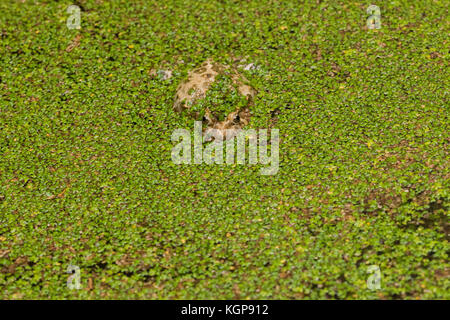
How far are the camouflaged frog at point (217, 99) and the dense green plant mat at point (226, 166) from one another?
21 centimetres

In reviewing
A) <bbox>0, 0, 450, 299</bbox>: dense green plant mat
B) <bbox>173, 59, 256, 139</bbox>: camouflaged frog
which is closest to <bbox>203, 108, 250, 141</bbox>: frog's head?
<bbox>173, 59, 256, 139</bbox>: camouflaged frog

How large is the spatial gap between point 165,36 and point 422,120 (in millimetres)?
4270

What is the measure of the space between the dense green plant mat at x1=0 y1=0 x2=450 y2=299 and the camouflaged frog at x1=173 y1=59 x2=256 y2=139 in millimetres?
213

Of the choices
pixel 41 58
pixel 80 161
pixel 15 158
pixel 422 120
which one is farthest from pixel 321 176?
pixel 41 58

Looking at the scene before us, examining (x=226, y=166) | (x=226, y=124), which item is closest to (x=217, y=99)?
(x=226, y=124)

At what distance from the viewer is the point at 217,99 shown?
8.94m

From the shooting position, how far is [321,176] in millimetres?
8117

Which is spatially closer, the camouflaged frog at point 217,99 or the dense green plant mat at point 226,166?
the dense green plant mat at point 226,166

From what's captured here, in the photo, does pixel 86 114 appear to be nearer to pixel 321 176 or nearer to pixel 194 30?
pixel 194 30

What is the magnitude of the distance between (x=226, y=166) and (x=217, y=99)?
1.07 metres

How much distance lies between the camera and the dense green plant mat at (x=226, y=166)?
7.25 meters

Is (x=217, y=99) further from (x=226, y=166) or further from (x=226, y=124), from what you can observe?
(x=226, y=166)

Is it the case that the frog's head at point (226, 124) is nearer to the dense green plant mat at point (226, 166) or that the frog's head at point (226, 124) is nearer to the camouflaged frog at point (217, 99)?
the camouflaged frog at point (217, 99)

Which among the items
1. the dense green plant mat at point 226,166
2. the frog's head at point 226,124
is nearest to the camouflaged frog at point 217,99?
the frog's head at point 226,124
